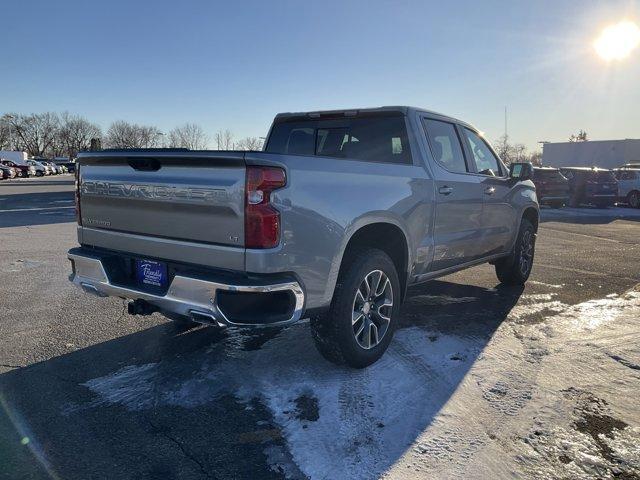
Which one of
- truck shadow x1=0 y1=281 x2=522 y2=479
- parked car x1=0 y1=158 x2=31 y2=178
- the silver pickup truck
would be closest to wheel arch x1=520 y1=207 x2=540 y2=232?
the silver pickup truck

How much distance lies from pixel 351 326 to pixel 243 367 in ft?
3.01

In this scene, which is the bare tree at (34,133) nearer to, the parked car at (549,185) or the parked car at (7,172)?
the parked car at (7,172)

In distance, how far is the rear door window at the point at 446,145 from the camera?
4742mm

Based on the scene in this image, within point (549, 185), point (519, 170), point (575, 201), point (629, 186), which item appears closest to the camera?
point (519, 170)

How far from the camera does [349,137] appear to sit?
16.1 ft

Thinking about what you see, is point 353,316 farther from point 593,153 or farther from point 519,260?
point 593,153

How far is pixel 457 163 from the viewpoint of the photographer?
16.6 ft

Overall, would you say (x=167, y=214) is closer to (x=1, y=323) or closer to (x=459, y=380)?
(x=459, y=380)

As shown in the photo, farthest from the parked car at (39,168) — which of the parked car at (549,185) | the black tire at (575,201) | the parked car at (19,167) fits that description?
the black tire at (575,201)

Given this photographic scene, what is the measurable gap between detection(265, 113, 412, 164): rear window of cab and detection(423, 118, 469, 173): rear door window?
1.04 feet

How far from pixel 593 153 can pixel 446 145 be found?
179ft

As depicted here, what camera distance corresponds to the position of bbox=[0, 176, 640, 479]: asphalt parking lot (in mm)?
2701

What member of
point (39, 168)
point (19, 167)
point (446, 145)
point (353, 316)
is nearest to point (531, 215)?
point (446, 145)

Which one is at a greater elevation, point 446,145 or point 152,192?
point 446,145
